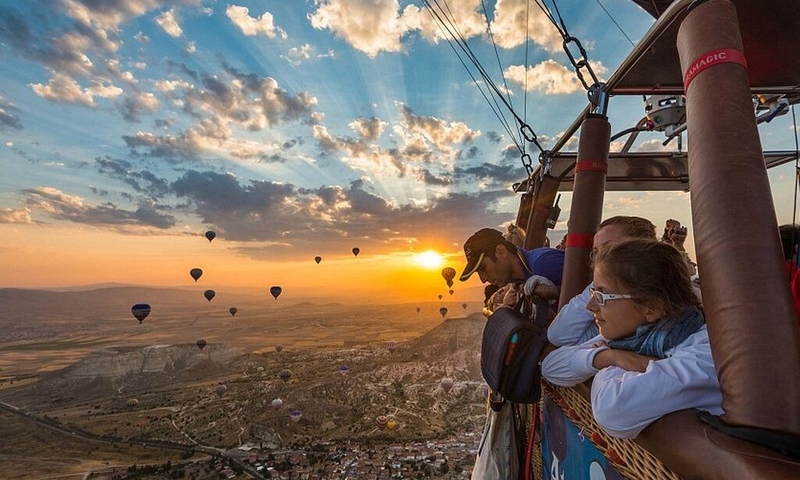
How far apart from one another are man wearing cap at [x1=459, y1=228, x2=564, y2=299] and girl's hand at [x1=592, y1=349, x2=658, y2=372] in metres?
1.27

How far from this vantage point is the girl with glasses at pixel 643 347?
0.99m

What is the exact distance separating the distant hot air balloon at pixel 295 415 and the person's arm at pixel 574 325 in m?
54.1

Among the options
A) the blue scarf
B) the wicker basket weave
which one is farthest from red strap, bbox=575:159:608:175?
the wicker basket weave

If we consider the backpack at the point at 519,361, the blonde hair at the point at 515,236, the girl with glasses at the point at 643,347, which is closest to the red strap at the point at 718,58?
the girl with glasses at the point at 643,347

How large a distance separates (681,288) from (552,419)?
43.7 inches

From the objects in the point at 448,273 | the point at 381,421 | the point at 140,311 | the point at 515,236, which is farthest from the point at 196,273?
the point at 515,236

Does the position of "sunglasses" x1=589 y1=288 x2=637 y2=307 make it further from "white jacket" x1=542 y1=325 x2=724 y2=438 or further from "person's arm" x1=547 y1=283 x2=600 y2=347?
"person's arm" x1=547 y1=283 x2=600 y2=347

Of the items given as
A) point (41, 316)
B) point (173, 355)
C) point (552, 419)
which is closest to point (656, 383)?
point (552, 419)

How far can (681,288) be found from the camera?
1264 mm

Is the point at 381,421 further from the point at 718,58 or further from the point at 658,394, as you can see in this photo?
the point at 718,58

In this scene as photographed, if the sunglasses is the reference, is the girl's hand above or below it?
below

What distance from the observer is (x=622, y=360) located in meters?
1.22

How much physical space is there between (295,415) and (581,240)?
5471 centimetres

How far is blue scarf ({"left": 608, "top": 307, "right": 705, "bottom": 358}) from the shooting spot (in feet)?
4.00
